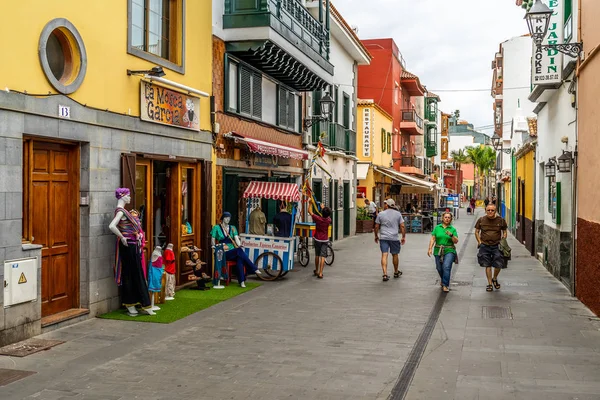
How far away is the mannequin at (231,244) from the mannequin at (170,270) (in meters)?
1.59

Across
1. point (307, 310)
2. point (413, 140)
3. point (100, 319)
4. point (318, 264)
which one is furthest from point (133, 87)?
point (413, 140)

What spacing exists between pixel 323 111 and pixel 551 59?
8.77 metres

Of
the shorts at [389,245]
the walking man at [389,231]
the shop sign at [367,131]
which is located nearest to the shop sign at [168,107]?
the walking man at [389,231]

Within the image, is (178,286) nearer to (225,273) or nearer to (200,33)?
(225,273)

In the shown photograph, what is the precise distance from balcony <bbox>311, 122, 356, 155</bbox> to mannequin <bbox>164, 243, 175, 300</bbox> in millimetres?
11665

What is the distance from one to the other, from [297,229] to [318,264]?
1.65 meters

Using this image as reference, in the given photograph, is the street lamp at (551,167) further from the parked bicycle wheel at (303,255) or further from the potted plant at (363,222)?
the potted plant at (363,222)

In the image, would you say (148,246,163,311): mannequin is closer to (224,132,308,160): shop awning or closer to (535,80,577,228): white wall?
(224,132,308,160): shop awning

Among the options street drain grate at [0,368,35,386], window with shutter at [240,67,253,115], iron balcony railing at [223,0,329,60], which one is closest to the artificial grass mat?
street drain grate at [0,368,35,386]

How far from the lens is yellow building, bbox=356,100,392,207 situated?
32.3 m

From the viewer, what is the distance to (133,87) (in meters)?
10.5

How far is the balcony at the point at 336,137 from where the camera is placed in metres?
22.7

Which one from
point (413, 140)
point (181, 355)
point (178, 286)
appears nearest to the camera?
point (181, 355)

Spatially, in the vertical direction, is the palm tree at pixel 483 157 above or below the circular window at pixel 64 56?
above
